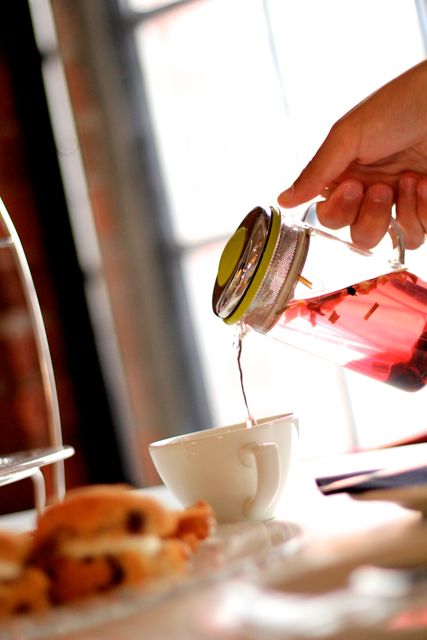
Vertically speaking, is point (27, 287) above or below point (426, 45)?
below

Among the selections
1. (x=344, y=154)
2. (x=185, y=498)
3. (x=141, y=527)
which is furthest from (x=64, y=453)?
(x=344, y=154)

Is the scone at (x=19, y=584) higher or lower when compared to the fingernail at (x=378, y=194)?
lower

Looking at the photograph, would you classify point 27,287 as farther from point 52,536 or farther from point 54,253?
point 54,253

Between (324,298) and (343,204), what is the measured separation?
25 cm

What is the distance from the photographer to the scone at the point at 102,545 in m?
0.33

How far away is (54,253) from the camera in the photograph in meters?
1.70

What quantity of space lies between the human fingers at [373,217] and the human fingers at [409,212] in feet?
0.05

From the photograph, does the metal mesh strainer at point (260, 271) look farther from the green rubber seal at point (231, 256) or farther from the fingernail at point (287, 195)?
the fingernail at point (287, 195)

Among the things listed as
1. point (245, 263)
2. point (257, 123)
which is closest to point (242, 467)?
point (245, 263)

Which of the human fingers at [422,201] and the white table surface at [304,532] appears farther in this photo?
the human fingers at [422,201]

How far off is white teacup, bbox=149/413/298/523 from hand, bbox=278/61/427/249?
31 centimetres

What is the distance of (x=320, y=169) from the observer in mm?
779

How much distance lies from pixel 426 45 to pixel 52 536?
52.7 inches

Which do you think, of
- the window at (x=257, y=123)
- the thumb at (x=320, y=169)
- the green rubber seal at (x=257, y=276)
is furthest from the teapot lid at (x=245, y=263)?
the window at (x=257, y=123)
